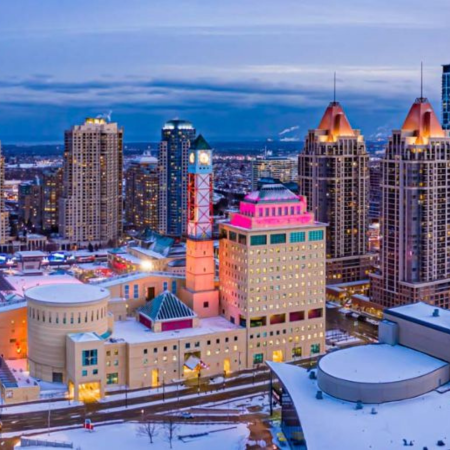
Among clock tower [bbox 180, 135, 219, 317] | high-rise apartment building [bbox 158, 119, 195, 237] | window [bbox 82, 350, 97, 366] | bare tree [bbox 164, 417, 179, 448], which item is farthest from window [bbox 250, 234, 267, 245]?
high-rise apartment building [bbox 158, 119, 195, 237]

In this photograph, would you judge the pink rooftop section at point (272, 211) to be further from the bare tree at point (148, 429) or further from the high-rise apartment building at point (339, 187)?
the high-rise apartment building at point (339, 187)

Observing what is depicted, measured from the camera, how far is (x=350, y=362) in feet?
238

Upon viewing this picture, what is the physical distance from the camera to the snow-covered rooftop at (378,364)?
226 feet

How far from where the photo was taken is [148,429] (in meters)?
68.8

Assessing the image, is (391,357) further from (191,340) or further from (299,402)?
(191,340)

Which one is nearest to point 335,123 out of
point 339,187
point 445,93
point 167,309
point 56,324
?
point 339,187

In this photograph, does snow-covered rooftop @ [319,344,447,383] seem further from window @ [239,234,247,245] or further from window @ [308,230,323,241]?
window @ [239,234,247,245]

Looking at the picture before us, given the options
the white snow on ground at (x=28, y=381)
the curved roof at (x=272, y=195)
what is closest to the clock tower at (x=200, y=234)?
the curved roof at (x=272, y=195)

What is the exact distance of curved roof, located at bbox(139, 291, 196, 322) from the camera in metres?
88.5

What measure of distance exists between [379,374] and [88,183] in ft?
411

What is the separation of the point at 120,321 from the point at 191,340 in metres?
12.1

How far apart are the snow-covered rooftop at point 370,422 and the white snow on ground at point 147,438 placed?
620 cm

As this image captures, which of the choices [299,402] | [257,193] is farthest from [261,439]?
[257,193]

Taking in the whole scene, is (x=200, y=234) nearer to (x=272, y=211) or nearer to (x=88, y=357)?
(x=272, y=211)
